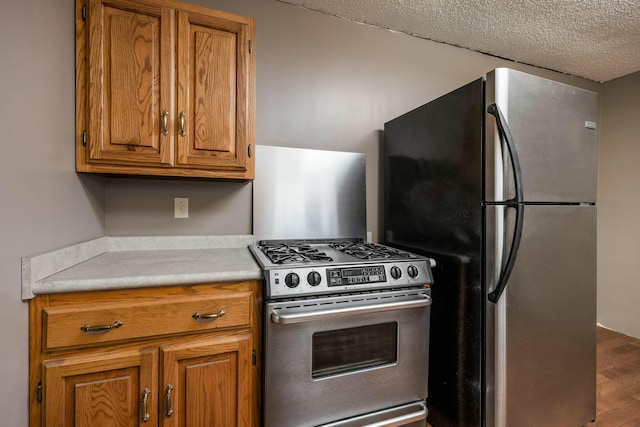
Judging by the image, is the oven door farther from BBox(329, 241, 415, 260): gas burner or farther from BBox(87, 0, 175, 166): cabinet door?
BBox(87, 0, 175, 166): cabinet door

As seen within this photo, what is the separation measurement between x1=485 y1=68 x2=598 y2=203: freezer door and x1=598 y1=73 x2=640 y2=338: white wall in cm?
201

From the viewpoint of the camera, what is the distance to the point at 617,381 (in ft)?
7.02

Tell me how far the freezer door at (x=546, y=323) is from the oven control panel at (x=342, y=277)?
1.09ft

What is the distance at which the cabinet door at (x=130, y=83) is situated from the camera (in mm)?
1390

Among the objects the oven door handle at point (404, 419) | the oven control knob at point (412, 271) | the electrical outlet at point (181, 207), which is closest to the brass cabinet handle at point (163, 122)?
the electrical outlet at point (181, 207)

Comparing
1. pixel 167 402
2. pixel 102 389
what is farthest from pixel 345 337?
pixel 102 389

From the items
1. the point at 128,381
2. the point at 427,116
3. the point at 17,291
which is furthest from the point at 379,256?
the point at 17,291

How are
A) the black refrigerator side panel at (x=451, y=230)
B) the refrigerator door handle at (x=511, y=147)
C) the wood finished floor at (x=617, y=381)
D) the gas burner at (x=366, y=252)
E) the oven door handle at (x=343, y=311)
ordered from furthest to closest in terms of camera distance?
the wood finished floor at (x=617, y=381)
the gas burner at (x=366, y=252)
the black refrigerator side panel at (x=451, y=230)
the refrigerator door handle at (x=511, y=147)
the oven door handle at (x=343, y=311)

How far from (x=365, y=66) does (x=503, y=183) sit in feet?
4.51

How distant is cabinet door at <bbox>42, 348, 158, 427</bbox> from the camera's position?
105 cm

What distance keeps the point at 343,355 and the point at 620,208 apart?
3.31 m

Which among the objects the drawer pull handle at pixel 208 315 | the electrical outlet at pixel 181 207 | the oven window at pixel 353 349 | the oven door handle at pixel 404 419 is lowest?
the oven door handle at pixel 404 419

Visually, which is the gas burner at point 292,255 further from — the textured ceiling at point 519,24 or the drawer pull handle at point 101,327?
the textured ceiling at point 519,24

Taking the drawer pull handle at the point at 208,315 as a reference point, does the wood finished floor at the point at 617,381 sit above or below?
below
